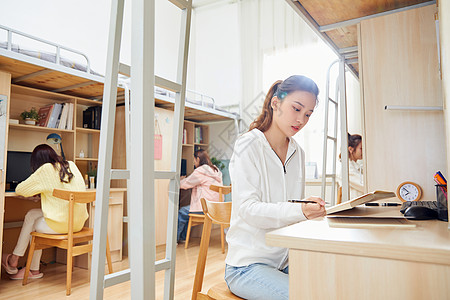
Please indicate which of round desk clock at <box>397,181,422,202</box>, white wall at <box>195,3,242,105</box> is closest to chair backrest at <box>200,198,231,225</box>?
round desk clock at <box>397,181,422,202</box>

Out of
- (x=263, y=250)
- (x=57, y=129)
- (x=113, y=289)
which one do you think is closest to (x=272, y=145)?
(x=263, y=250)

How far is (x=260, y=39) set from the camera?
577 centimetres

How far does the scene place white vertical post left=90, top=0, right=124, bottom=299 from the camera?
3.69 ft

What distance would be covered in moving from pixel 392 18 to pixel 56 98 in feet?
11.2

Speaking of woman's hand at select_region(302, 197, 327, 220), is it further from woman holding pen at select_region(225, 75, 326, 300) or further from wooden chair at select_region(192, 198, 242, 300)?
wooden chair at select_region(192, 198, 242, 300)

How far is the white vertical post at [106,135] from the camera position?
1126 mm

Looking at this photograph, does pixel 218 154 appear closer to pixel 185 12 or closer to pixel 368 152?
pixel 368 152

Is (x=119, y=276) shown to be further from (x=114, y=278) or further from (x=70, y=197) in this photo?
(x=70, y=197)

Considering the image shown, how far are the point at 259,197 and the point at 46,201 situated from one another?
7.75 ft

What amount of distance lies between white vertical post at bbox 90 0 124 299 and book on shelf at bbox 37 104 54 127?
2814 millimetres

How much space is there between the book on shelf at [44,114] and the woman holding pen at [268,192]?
2.91 m

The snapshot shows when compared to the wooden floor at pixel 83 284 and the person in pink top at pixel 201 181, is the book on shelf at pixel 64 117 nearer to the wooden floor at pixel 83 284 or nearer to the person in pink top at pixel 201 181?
the wooden floor at pixel 83 284

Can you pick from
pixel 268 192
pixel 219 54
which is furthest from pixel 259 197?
pixel 219 54

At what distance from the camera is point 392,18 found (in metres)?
1.98
